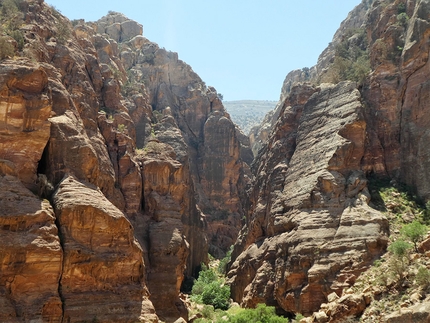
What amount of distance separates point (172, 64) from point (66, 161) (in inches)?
2415

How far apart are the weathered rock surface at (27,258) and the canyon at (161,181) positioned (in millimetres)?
81

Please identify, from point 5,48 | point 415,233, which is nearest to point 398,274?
point 415,233

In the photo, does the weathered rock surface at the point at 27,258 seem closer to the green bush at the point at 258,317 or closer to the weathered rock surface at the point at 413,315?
the green bush at the point at 258,317

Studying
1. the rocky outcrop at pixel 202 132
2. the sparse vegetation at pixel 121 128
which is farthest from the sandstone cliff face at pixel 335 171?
the rocky outcrop at pixel 202 132

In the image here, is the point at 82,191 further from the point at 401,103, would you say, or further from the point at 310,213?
the point at 401,103

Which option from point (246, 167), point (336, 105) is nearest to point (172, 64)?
point (246, 167)

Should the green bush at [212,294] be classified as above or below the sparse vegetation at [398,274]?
below

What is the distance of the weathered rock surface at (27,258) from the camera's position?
28.2m

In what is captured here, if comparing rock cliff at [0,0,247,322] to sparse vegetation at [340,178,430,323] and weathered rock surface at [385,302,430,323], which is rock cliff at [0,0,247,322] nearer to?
sparse vegetation at [340,178,430,323]

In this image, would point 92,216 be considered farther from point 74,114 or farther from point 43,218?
point 74,114

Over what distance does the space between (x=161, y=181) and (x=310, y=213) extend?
17.0 m

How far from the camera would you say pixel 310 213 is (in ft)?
133

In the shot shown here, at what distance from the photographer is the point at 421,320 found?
25.7 meters

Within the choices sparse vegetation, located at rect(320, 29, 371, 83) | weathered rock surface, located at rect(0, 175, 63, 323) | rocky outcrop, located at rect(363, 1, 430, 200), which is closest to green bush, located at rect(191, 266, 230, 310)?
rocky outcrop, located at rect(363, 1, 430, 200)
